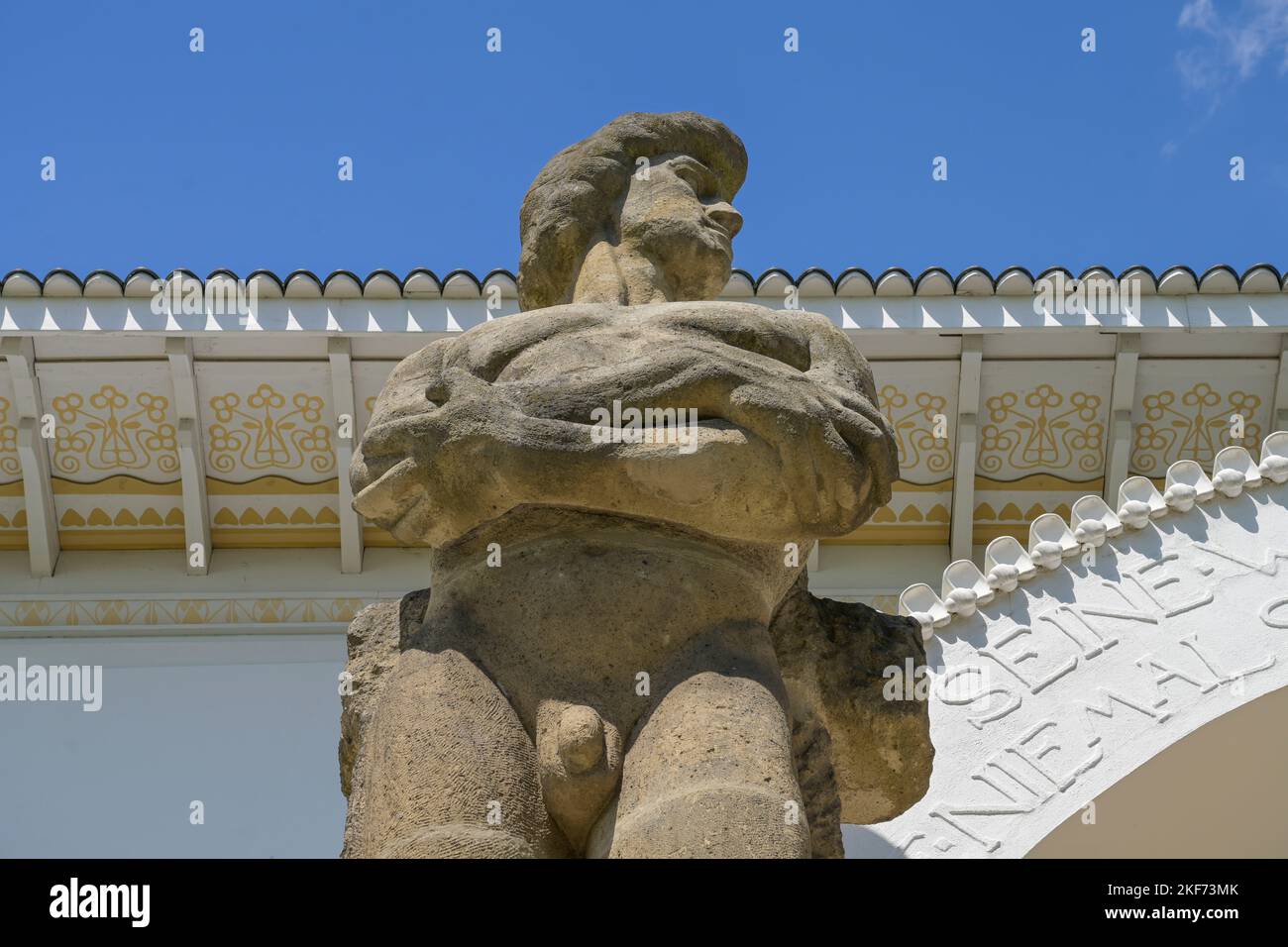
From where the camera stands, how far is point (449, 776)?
270 cm

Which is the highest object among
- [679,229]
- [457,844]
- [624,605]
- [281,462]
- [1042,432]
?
[679,229]

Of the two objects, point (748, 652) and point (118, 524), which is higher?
point (748, 652)

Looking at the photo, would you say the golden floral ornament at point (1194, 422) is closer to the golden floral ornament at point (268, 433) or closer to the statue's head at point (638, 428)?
the golden floral ornament at point (268, 433)

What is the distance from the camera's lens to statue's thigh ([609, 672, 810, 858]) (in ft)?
8.29

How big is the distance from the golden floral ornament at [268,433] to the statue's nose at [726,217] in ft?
16.8

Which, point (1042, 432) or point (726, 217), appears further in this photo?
point (1042, 432)

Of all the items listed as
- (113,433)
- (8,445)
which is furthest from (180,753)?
(8,445)

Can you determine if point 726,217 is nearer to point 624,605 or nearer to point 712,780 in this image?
point 624,605

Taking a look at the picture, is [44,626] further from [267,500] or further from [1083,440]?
[1083,440]

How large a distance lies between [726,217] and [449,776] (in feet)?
4.75

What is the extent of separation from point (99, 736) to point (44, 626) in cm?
85

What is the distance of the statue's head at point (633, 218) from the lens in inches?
139

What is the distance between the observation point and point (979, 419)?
8.66 metres
